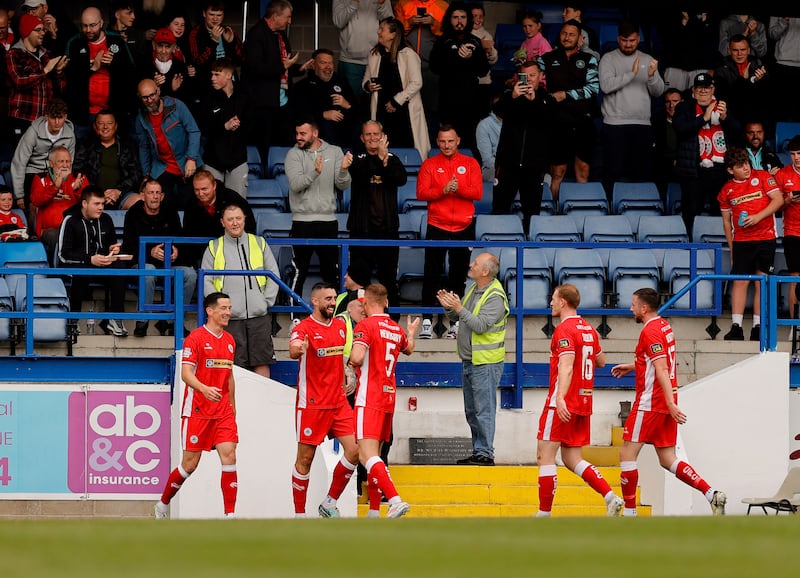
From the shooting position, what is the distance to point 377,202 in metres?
15.1

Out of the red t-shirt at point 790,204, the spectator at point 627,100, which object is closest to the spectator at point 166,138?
the spectator at point 627,100

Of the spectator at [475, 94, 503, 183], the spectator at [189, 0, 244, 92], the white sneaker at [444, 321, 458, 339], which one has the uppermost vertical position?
the spectator at [189, 0, 244, 92]

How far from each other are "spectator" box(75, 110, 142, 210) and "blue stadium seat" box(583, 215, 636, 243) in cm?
453

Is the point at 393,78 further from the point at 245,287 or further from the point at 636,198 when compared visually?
the point at 245,287

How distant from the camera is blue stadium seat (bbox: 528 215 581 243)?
16.0 m

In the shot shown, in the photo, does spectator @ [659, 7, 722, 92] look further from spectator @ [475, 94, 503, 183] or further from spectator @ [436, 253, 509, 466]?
spectator @ [436, 253, 509, 466]

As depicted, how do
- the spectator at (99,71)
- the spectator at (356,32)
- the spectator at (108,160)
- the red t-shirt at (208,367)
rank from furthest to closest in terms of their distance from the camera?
the spectator at (356,32)
the spectator at (99,71)
the spectator at (108,160)
the red t-shirt at (208,367)

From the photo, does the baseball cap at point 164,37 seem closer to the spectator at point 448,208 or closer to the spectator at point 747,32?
the spectator at point 448,208

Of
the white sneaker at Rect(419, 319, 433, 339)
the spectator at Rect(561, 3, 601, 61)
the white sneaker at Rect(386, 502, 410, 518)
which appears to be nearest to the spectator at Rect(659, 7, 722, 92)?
the spectator at Rect(561, 3, 601, 61)

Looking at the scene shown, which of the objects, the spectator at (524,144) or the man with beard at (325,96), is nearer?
the spectator at (524,144)

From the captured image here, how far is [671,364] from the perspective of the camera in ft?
40.8

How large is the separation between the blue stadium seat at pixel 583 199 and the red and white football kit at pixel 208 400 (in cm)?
555

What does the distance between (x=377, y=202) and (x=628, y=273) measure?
2.60 meters

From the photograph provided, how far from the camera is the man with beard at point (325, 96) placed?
17.0 metres
